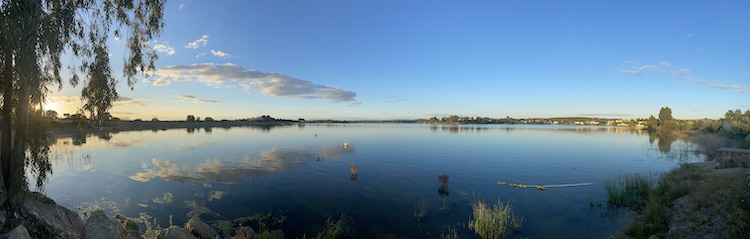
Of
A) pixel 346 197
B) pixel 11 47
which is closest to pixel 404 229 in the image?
pixel 346 197

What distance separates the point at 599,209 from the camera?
21.2 meters

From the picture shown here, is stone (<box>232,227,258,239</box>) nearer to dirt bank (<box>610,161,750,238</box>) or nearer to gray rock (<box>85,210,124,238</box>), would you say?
gray rock (<box>85,210,124,238</box>)

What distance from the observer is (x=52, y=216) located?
12.0 metres

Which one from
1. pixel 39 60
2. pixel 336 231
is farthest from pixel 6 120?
pixel 336 231

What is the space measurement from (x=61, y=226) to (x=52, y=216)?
0.89 meters

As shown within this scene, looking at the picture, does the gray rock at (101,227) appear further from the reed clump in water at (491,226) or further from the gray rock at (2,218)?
the reed clump in water at (491,226)

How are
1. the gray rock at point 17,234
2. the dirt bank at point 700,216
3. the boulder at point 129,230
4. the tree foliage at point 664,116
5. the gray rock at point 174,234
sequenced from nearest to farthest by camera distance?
the gray rock at point 17,234 < the dirt bank at point 700,216 < the gray rock at point 174,234 < the boulder at point 129,230 < the tree foliage at point 664,116

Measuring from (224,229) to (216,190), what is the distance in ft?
32.5

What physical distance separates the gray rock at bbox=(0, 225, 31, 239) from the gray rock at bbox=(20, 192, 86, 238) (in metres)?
1.28

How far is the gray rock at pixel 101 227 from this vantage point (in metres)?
12.2

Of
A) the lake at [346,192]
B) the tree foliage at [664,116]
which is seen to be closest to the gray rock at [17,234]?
the lake at [346,192]

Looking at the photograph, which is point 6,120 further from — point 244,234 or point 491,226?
point 491,226

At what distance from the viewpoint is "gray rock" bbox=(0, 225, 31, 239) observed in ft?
30.4

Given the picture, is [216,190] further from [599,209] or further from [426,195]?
[599,209]
